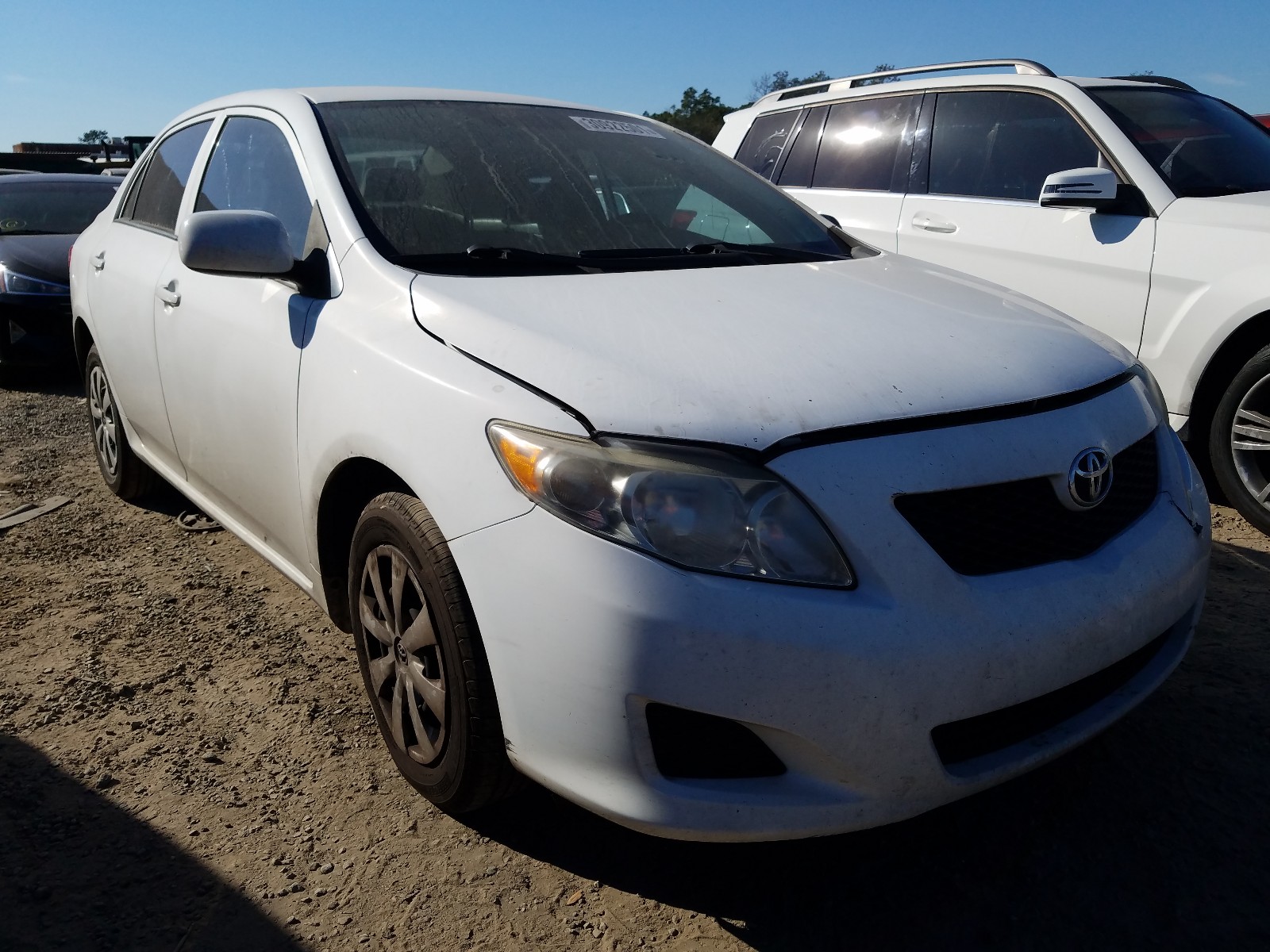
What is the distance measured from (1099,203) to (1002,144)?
0.79 m

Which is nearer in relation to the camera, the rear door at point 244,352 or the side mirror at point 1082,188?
the rear door at point 244,352

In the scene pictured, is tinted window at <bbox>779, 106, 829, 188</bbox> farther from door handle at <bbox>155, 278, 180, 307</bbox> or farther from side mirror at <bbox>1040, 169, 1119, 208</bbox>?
door handle at <bbox>155, 278, 180, 307</bbox>

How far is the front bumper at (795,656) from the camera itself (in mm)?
1671

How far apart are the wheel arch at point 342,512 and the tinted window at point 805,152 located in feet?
13.5

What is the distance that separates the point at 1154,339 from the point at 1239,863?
260 centimetres

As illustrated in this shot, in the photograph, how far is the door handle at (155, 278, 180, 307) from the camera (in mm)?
3166

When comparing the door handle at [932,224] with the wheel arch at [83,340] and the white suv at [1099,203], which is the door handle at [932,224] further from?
the wheel arch at [83,340]

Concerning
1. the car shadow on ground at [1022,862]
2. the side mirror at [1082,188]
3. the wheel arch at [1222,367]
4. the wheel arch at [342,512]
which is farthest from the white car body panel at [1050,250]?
the wheel arch at [342,512]

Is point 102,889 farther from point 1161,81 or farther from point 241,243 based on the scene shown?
point 1161,81

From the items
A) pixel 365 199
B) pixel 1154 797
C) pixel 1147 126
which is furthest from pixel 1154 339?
pixel 365 199

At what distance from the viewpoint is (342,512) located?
8.11 feet

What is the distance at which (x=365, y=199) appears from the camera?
257 cm

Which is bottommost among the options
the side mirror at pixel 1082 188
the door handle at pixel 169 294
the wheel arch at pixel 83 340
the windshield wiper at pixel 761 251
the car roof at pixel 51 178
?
the wheel arch at pixel 83 340

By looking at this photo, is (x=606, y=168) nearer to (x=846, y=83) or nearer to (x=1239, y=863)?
(x=1239, y=863)
